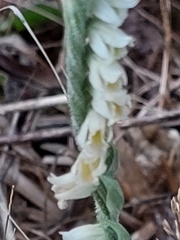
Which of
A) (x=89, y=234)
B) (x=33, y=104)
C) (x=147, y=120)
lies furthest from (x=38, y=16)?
(x=89, y=234)

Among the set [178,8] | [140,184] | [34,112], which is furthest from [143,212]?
[178,8]

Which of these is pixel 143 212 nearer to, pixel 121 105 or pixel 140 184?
pixel 140 184

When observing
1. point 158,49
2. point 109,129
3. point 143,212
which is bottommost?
point 143,212

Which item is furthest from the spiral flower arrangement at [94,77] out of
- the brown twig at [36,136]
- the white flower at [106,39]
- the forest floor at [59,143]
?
the brown twig at [36,136]

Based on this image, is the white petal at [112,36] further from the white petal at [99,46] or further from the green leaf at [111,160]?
the green leaf at [111,160]

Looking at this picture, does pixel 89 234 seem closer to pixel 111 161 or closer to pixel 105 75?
pixel 111 161

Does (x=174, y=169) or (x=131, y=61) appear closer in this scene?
(x=174, y=169)

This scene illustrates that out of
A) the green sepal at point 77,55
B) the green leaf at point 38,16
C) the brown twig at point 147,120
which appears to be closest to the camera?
the green sepal at point 77,55
